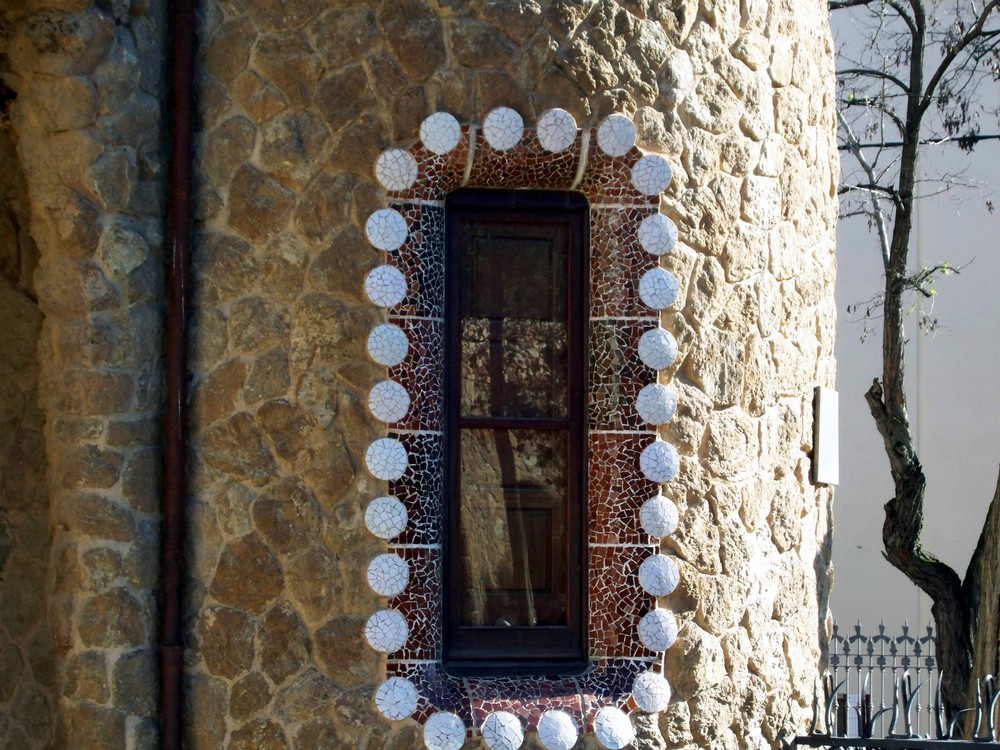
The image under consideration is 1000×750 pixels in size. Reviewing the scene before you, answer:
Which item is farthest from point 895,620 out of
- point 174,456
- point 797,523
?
point 174,456

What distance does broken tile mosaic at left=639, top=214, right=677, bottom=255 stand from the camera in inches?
199

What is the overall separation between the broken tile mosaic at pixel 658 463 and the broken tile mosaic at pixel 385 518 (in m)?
0.94

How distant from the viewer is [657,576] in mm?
4961

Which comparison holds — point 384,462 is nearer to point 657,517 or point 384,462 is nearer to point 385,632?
point 385,632

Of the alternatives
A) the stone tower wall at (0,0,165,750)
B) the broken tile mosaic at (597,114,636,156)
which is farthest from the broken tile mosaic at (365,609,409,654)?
the broken tile mosaic at (597,114,636,156)

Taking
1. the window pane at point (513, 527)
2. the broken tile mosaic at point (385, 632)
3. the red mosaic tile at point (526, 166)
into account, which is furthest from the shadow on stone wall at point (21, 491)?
the red mosaic tile at point (526, 166)

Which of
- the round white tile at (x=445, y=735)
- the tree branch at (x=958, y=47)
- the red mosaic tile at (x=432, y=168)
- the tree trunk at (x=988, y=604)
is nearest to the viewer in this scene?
the round white tile at (x=445, y=735)

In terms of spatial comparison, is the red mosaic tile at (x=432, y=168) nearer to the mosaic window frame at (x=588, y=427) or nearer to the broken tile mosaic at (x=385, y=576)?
the mosaic window frame at (x=588, y=427)

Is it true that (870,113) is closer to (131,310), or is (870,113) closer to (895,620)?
(895,620)

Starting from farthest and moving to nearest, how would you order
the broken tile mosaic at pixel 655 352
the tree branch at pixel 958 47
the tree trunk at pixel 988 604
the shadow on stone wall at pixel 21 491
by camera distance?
the tree branch at pixel 958 47
the tree trunk at pixel 988 604
the shadow on stone wall at pixel 21 491
the broken tile mosaic at pixel 655 352

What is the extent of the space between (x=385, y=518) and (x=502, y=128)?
1.52m

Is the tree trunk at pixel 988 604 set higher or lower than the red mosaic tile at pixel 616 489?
lower

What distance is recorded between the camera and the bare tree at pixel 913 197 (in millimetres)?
9586

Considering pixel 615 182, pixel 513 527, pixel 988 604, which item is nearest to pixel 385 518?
pixel 513 527
